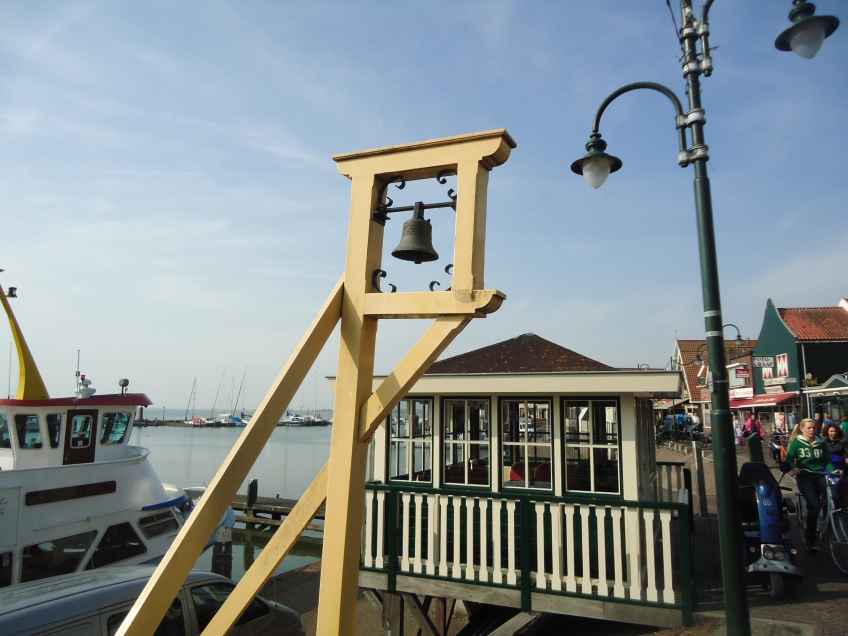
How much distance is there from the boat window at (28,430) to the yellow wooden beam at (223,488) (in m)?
13.9

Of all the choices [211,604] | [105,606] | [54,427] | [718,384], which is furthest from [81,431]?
[718,384]

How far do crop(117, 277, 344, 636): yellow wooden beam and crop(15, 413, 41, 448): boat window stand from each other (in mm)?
13871

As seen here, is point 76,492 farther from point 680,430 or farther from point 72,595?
point 680,430

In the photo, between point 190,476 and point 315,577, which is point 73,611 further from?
point 190,476

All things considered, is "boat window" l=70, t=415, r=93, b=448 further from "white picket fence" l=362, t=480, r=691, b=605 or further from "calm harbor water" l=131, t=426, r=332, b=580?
"white picket fence" l=362, t=480, r=691, b=605

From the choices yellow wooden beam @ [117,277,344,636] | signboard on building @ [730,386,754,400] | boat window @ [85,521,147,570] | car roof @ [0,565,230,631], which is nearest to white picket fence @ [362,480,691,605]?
car roof @ [0,565,230,631]

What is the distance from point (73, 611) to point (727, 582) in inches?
197

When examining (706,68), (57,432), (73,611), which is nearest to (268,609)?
(73,611)

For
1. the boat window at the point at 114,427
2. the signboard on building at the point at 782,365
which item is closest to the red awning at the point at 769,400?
the signboard on building at the point at 782,365

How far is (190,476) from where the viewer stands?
3838cm

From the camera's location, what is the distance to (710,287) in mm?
4527

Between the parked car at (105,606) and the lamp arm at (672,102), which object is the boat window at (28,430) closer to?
the parked car at (105,606)

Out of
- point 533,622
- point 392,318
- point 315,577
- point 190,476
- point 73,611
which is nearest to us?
point 392,318

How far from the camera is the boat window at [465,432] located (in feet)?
25.8
